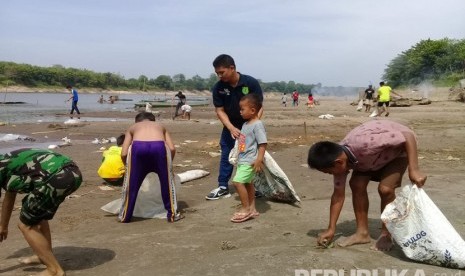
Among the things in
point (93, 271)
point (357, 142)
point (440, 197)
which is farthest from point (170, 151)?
point (440, 197)

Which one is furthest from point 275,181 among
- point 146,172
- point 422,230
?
point 422,230

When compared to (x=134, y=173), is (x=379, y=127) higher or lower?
higher

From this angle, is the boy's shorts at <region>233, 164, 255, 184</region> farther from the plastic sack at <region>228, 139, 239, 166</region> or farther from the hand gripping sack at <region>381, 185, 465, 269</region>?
the hand gripping sack at <region>381, 185, 465, 269</region>

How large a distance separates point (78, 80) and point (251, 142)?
346 ft

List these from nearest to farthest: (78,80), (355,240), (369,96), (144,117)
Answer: (355,240) < (144,117) < (369,96) < (78,80)

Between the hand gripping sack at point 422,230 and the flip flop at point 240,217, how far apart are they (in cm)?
171

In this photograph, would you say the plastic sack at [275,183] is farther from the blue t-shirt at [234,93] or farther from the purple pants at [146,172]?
the purple pants at [146,172]

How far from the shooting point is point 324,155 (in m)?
3.54

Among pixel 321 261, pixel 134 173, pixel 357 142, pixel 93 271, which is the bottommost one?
pixel 93 271

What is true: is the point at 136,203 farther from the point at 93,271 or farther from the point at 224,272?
the point at 224,272

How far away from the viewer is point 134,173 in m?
4.89

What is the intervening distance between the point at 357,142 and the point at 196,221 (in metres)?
2.17

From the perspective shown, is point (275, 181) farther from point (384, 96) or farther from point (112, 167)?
point (384, 96)

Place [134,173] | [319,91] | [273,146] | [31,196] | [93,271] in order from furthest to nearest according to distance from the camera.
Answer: [319,91], [273,146], [134,173], [93,271], [31,196]
